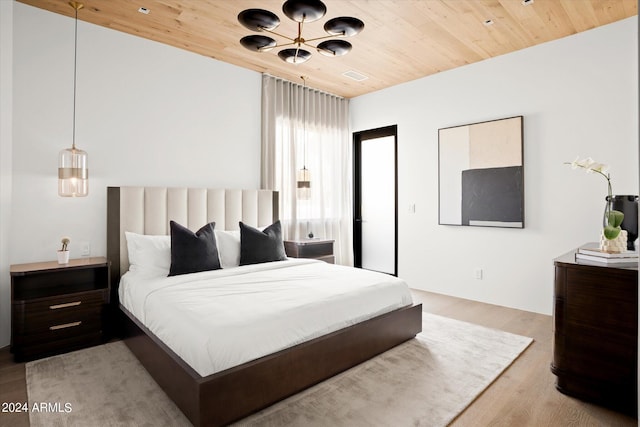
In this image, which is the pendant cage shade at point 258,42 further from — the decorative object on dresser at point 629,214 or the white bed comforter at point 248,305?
the decorative object on dresser at point 629,214

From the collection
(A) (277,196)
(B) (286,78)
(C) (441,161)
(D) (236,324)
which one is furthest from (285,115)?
(D) (236,324)

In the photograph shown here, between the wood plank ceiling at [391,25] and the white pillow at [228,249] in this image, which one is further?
the white pillow at [228,249]

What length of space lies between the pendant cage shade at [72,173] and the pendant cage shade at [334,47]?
227 cm

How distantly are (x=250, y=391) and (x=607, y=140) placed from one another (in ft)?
12.4

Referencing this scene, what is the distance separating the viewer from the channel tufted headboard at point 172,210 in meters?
3.33

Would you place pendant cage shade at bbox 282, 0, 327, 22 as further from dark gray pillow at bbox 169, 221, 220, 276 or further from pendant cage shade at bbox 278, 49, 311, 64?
dark gray pillow at bbox 169, 221, 220, 276

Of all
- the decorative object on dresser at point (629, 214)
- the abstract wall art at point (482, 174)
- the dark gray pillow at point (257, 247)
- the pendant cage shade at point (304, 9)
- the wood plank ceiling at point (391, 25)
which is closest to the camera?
the pendant cage shade at point (304, 9)

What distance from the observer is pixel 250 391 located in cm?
190

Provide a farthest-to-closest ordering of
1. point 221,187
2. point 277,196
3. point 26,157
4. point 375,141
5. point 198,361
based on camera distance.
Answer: point 375,141
point 277,196
point 221,187
point 26,157
point 198,361

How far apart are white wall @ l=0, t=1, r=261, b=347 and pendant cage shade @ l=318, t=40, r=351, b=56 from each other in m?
1.91

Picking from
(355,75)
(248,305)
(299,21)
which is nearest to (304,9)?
(299,21)

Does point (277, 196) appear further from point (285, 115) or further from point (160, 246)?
point (160, 246)

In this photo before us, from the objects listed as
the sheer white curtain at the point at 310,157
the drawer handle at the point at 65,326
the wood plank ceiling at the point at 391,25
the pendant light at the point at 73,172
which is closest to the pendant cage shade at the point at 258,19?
the wood plank ceiling at the point at 391,25

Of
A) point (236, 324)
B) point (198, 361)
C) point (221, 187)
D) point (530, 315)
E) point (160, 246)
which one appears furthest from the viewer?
point (221, 187)
